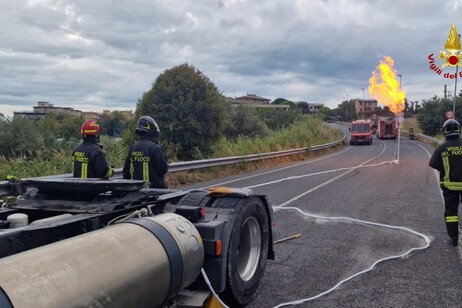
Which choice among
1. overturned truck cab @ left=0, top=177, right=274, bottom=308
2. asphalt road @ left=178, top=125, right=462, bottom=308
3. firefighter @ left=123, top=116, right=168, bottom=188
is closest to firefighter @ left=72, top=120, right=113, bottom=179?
firefighter @ left=123, top=116, right=168, bottom=188

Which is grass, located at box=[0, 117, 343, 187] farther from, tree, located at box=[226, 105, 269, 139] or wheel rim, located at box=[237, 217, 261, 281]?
tree, located at box=[226, 105, 269, 139]

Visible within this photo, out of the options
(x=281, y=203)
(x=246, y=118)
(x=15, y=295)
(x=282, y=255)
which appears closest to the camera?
(x=15, y=295)

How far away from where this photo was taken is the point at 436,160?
7.22m

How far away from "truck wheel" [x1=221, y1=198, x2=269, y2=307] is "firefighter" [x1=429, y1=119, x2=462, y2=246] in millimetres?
3396

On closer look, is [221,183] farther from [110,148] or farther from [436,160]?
[436,160]

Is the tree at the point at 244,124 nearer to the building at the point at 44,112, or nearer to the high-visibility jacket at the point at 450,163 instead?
the building at the point at 44,112

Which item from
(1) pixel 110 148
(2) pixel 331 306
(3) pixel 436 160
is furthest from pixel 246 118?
(2) pixel 331 306

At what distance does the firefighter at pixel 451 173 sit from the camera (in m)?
6.69

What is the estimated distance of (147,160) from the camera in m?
5.60

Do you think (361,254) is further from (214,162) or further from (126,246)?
(214,162)

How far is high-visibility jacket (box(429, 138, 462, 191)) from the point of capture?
22.6ft

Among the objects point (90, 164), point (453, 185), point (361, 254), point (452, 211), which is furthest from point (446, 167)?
point (90, 164)

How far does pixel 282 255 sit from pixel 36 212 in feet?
11.0

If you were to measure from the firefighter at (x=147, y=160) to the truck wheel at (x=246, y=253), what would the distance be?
153 cm
